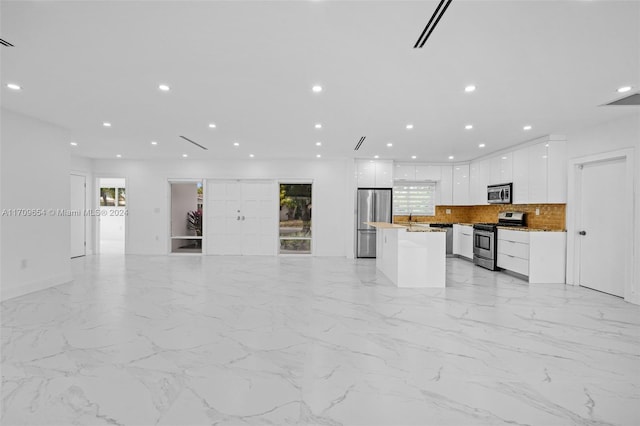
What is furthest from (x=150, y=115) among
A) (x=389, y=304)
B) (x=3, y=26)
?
(x=389, y=304)

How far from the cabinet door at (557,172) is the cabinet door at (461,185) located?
2.55 metres

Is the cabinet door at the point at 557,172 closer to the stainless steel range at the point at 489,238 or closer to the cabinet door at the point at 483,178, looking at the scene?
the stainless steel range at the point at 489,238

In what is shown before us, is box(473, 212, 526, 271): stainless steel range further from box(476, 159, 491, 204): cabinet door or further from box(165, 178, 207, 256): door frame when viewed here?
box(165, 178, 207, 256): door frame

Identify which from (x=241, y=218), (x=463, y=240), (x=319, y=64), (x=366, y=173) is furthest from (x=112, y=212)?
(x=463, y=240)

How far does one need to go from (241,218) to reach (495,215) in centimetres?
643

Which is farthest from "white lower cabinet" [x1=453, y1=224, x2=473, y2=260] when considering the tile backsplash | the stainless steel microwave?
the stainless steel microwave

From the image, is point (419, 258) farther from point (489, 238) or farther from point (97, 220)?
point (97, 220)

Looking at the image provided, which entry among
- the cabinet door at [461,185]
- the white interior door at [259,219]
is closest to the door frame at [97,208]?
the white interior door at [259,219]

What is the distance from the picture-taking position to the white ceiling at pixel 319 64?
2.10m

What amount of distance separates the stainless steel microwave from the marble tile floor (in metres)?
2.25

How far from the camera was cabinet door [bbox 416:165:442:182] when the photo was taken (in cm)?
824

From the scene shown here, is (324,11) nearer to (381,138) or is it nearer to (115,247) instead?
(381,138)

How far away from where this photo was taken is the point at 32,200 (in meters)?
4.58

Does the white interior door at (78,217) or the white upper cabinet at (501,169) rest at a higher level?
the white upper cabinet at (501,169)
